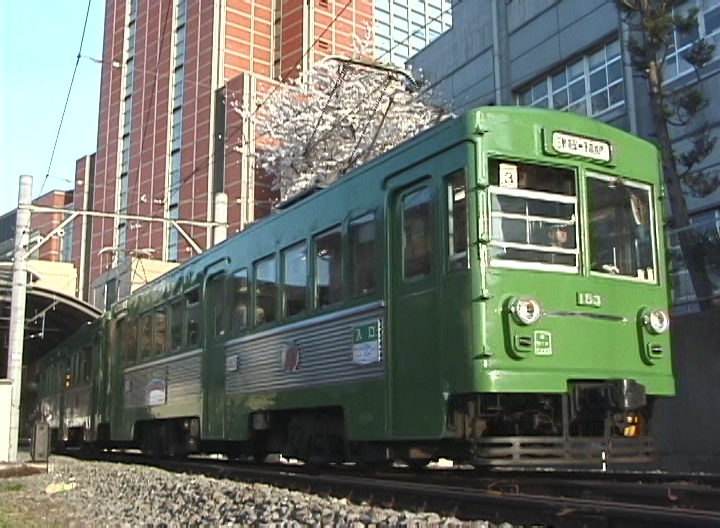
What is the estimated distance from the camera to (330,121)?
31797 millimetres

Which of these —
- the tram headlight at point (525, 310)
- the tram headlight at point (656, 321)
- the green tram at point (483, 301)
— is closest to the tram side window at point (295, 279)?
the green tram at point (483, 301)

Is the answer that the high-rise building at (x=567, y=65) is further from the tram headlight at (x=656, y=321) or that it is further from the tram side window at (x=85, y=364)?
the tram side window at (x=85, y=364)

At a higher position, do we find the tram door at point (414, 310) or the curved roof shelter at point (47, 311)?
the curved roof shelter at point (47, 311)

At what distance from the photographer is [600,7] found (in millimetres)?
21547

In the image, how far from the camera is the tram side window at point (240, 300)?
418 inches

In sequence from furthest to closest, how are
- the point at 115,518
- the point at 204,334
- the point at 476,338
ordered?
the point at 204,334 → the point at 115,518 → the point at 476,338

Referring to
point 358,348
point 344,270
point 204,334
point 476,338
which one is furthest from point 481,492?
point 204,334

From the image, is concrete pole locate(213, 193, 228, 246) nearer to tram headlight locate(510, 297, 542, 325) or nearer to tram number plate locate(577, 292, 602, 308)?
tram number plate locate(577, 292, 602, 308)

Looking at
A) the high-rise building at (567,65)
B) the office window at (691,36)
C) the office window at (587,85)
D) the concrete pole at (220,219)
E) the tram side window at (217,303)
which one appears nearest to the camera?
the tram side window at (217,303)

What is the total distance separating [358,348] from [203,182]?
42.9 meters

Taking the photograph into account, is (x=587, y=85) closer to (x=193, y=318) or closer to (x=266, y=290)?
(x=193, y=318)

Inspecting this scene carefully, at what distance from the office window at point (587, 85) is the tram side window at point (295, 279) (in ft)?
44.7

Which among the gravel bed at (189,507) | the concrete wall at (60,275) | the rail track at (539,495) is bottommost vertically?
the gravel bed at (189,507)

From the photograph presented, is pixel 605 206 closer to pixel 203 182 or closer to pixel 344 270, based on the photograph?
pixel 344 270
